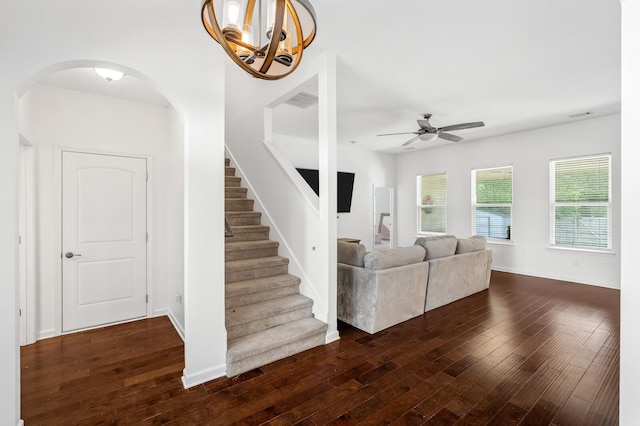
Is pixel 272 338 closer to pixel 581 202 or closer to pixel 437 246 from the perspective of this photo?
pixel 437 246

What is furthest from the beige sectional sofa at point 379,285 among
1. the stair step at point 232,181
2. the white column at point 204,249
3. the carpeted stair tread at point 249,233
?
the stair step at point 232,181

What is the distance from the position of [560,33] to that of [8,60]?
4.12 metres

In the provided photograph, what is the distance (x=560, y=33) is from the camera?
2.68m

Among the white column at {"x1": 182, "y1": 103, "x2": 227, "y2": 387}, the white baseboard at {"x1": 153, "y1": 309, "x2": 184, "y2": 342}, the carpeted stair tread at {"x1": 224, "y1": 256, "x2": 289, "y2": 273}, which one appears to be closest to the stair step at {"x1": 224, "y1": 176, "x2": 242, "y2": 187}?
the carpeted stair tread at {"x1": 224, "y1": 256, "x2": 289, "y2": 273}

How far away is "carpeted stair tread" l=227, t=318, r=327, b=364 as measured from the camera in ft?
7.91

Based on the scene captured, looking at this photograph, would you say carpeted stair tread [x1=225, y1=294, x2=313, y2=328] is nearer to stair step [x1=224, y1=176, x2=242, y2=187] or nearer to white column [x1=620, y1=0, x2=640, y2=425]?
stair step [x1=224, y1=176, x2=242, y2=187]

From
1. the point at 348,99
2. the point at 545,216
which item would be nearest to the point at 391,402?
the point at 348,99

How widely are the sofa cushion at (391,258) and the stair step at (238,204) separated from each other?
195cm

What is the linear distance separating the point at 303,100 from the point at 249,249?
7.57 ft

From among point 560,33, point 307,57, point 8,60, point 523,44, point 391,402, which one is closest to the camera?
point 8,60

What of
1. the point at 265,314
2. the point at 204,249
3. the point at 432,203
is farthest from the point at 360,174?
the point at 204,249

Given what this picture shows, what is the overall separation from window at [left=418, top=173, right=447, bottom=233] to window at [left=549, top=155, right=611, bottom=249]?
7.05 feet

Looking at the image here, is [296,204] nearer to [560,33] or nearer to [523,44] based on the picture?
[523,44]

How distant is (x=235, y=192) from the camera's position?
4418 millimetres
